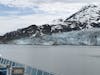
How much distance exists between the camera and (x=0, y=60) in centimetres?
4397

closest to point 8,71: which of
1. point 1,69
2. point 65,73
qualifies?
point 1,69

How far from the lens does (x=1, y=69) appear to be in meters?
26.0

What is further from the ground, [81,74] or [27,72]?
[27,72]

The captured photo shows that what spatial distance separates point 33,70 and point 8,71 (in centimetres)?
404

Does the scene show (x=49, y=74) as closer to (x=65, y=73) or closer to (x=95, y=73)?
(x=65, y=73)

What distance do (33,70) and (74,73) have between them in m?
39.5

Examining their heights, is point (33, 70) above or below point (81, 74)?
above

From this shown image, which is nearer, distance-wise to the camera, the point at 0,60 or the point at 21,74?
the point at 21,74

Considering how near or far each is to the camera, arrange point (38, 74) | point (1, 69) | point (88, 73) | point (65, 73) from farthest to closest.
Result: 1. point (88, 73)
2. point (65, 73)
3. point (38, 74)
4. point (1, 69)

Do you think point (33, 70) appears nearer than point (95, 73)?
Yes

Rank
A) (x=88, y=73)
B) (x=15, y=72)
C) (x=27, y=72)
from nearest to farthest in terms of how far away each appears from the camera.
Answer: (x=15, y=72), (x=27, y=72), (x=88, y=73)

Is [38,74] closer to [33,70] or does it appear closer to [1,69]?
[33,70]

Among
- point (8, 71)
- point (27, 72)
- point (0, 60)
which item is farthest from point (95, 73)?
point (8, 71)

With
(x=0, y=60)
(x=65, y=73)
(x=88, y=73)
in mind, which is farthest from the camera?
(x=88, y=73)
